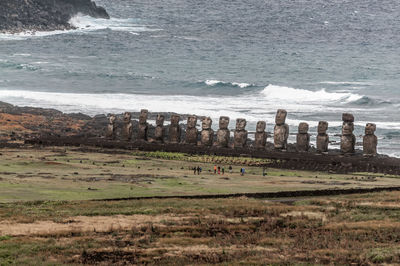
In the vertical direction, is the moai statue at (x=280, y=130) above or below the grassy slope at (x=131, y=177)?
above

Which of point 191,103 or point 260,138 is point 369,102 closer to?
point 191,103

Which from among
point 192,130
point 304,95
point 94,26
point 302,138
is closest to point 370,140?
point 302,138

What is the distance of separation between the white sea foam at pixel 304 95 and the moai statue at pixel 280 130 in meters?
49.2

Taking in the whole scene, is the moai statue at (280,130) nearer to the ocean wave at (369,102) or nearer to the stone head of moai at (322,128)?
the stone head of moai at (322,128)

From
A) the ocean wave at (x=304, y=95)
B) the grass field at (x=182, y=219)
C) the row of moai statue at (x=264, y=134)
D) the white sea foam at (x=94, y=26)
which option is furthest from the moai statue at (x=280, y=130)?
the white sea foam at (x=94, y=26)

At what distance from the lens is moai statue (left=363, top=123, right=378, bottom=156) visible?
56625 mm

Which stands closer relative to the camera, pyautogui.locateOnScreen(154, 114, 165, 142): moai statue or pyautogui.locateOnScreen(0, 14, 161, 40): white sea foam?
pyautogui.locateOnScreen(154, 114, 165, 142): moai statue

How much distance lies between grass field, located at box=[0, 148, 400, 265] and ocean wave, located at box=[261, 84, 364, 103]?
191 ft

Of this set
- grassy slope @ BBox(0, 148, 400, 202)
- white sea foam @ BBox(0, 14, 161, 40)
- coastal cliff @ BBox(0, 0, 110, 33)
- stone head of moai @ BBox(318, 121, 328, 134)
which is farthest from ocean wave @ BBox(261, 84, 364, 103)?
coastal cliff @ BBox(0, 0, 110, 33)

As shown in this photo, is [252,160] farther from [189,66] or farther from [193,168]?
[189,66]

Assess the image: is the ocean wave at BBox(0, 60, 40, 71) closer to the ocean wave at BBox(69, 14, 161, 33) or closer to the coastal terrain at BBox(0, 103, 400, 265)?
the ocean wave at BBox(69, 14, 161, 33)

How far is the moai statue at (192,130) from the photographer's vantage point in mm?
62394

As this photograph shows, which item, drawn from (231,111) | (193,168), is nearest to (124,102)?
A: (231,111)

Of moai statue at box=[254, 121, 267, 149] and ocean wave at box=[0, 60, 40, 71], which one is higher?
ocean wave at box=[0, 60, 40, 71]
